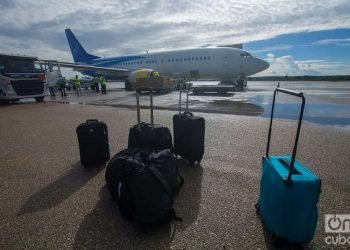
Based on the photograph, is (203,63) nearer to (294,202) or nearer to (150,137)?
(150,137)

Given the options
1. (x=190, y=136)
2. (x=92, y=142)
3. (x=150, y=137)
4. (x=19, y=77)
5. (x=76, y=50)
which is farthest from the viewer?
(x=76, y=50)

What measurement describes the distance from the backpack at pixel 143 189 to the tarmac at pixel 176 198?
0.19 metres

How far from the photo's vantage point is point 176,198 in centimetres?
344

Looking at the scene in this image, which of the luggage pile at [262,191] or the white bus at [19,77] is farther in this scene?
the white bus at [19,77]

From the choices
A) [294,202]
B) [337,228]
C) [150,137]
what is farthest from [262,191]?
[150,137]

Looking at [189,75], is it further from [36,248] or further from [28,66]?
[36,248]

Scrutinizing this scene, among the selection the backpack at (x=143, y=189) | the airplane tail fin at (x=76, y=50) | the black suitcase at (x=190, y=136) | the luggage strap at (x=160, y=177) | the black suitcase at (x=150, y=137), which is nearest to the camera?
the backpack at (x=143, y=189)

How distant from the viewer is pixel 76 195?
141 inches

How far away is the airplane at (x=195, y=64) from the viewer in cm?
2552

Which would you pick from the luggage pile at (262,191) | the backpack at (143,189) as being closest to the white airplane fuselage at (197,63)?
the luggage pile at (262,191)

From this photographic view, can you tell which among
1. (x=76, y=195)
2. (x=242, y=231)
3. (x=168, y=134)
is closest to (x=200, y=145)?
(x=168, y=134)

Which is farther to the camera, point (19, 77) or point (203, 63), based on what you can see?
point (203, 63)

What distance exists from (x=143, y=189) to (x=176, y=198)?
0.90 metres

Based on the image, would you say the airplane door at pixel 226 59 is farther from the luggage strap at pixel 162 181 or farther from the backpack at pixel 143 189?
the luggage strap at pixel 162 181
